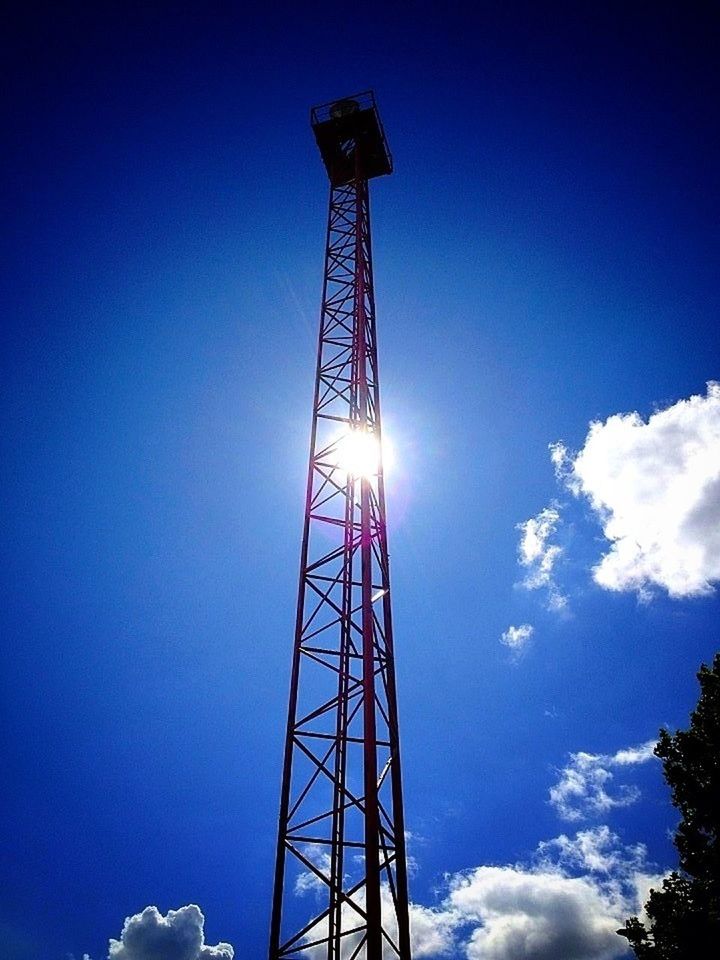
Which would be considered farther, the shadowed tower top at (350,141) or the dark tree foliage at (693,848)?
the shadowed tower top at (350,141)

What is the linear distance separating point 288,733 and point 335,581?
3.38 meters

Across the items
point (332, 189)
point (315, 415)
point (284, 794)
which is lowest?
point (284, 794)

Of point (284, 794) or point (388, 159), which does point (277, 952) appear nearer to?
point (284, 794)

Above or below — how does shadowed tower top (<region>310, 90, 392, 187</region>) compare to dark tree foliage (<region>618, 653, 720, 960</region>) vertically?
above

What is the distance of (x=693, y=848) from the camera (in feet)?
40.8

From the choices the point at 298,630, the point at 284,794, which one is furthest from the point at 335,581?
the point at 284,794

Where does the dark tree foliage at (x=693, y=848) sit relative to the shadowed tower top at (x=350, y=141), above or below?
below

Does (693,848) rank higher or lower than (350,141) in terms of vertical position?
lower

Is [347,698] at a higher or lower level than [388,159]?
lower

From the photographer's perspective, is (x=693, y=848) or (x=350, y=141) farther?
(x=350, y=141)

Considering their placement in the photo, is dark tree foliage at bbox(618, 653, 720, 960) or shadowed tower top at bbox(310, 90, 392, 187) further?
shadowed tower top at bbox(310, 90, 392, 187)

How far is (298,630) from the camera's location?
11164 mm

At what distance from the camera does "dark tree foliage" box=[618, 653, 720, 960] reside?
11367mm

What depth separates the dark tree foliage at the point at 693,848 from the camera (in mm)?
11367
